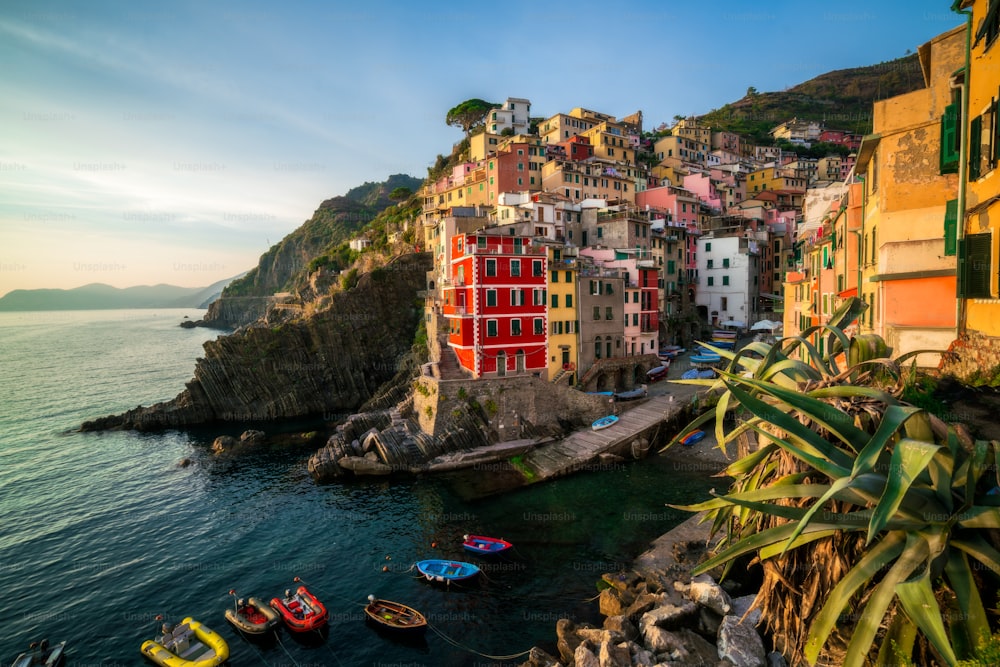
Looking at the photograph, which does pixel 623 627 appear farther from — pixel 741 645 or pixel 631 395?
pixel 631 395

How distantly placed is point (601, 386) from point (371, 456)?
2219cm

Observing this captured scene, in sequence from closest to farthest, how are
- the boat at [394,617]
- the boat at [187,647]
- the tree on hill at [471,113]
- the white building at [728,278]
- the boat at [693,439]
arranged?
the boat at [187,647]
the boat at [394,617]
the boat at [693,439]
the white building at [728,278]
the tree on hill at [471,113]

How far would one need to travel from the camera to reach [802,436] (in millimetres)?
8055

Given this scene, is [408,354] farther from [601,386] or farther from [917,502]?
[917,502]

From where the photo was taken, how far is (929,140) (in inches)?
596

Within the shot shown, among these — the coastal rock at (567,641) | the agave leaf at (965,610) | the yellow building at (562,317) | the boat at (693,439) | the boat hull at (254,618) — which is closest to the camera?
the agave leaf at (965,610)

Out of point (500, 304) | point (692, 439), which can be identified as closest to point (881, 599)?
point (692, 439)

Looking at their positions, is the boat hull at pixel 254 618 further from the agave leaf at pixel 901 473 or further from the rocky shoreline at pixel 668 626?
the agave leaf at pixel 901 473

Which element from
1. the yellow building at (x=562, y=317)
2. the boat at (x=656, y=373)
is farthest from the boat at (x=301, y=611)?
the boat at (x=656, y=373)

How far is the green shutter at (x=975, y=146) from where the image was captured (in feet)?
39.3

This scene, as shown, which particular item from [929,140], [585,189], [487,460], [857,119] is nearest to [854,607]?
[929,140]

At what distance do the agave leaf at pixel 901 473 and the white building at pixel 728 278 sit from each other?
199 ft

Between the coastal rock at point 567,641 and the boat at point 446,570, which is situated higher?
the coastal rock at point 567,641

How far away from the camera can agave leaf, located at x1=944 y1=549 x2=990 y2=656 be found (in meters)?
6.97
